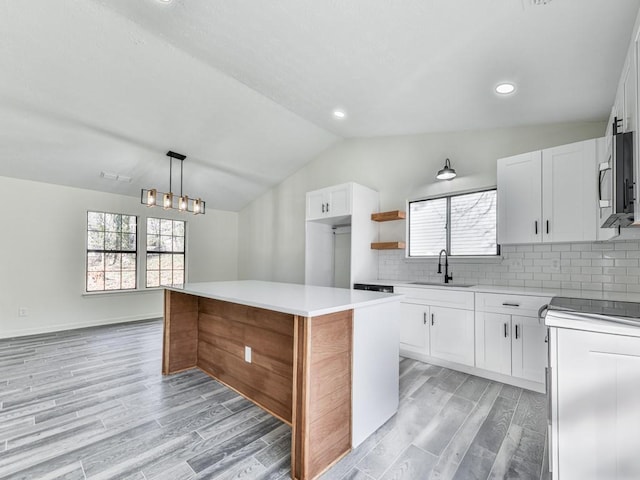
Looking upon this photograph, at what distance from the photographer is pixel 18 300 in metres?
4.41

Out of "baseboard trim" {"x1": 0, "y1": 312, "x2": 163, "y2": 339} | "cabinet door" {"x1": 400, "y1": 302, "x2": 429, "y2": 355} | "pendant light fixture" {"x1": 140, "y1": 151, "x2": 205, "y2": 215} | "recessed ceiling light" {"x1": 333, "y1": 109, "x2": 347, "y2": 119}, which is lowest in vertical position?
"baseboard trim" {"x1": 0, "y1": 312, "x2": 163, "y2": 339}

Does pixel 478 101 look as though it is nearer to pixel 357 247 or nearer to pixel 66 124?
pixel 357 247

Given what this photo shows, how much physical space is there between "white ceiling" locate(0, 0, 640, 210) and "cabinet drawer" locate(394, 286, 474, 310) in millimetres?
1870

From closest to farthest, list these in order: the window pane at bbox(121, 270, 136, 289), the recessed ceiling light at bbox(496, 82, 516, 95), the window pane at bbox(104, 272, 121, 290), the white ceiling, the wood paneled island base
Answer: the wood paneled island base → the white ceiling → the recessed ceiling light at bbox(496, 82, 516, 95) → the window pane at bbox(104, 272, 121, 290) → the window pane at bbox(121, 270, 136, 289)

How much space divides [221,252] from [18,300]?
3341 millimetres

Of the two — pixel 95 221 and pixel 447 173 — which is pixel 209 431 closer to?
pixel 447 173

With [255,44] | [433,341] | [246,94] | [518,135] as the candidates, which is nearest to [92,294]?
[246,94]

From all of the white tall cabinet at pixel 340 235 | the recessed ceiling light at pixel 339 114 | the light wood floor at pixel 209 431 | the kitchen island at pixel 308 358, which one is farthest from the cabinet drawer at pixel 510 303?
the recessed ceiling light at pixel 339 114

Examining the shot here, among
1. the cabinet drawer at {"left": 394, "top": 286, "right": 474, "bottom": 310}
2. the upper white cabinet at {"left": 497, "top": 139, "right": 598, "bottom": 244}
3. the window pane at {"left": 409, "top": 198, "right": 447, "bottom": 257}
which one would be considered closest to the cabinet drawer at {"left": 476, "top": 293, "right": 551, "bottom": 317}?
the cabinet drawer at {"left": 394, "top": 286, "right": 474, "bottom": 310}

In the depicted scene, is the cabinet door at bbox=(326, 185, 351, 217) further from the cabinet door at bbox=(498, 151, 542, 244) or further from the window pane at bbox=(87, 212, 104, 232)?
the window pane at bbox=(87, 212, 104, 232)

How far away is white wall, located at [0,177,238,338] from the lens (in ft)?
14.3

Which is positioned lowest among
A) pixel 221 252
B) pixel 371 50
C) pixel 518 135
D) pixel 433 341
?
pixel 433 341

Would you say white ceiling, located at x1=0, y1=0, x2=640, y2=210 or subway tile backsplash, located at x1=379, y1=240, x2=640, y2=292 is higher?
white ceiling, located at x1=0, y1=0, x2=640, y2=210

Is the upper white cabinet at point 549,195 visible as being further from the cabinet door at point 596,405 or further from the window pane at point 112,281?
the window pane at point 112,281
